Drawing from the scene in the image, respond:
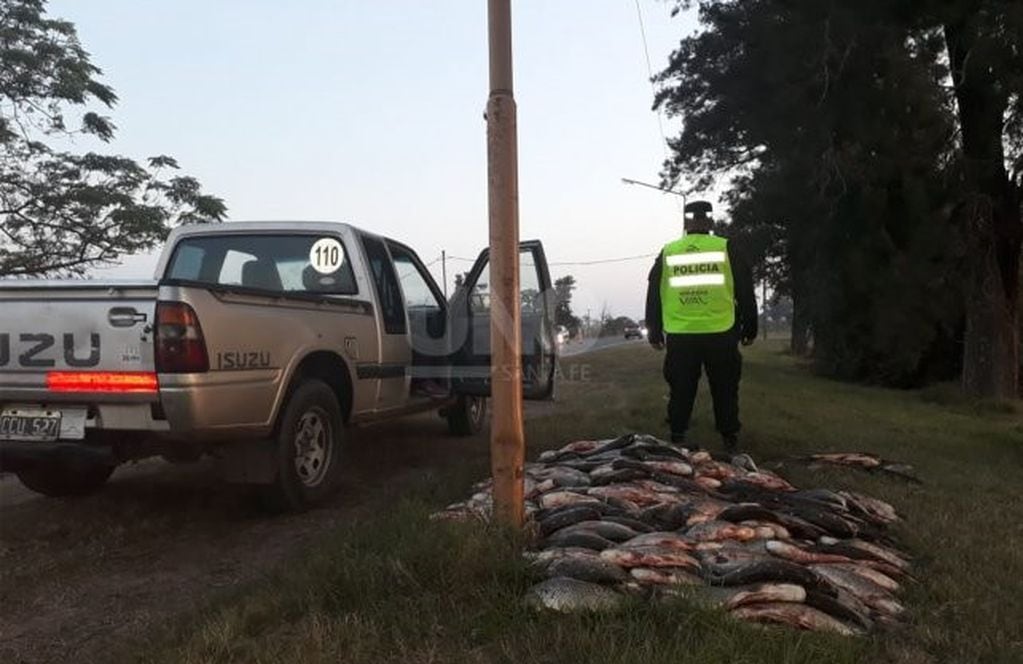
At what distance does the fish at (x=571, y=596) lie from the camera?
3049 mm

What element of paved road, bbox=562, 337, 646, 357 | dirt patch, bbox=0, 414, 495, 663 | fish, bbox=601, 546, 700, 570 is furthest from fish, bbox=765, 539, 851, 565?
paved road, bbox=562, 337, 646, 357

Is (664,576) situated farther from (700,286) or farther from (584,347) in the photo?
(584,347)

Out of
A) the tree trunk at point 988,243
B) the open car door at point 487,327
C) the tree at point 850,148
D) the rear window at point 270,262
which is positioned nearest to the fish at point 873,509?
the open car door at point 487,327

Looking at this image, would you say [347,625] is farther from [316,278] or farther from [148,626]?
[316,278]

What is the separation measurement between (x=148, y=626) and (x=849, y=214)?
46.6ft

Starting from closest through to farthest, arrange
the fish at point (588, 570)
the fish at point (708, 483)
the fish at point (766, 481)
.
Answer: the fish at point (588, 570), the fish at point (708, 483), the fish at point (766, 481)

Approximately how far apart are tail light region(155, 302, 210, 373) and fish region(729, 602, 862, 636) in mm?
3037

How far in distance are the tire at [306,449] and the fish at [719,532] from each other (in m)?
2.60

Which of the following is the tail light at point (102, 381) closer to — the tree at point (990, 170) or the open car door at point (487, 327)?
the open car door at point (487, 327)

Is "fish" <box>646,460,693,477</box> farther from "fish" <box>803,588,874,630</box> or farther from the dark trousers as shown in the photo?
"fish" <box>803,588,874,630</box>

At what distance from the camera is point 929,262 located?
15.5 metres

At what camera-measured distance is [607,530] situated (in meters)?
3.81

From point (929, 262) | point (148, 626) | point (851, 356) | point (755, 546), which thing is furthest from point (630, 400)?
point (851, 356)

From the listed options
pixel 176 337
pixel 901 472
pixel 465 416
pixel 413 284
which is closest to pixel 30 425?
pixel 176 337
